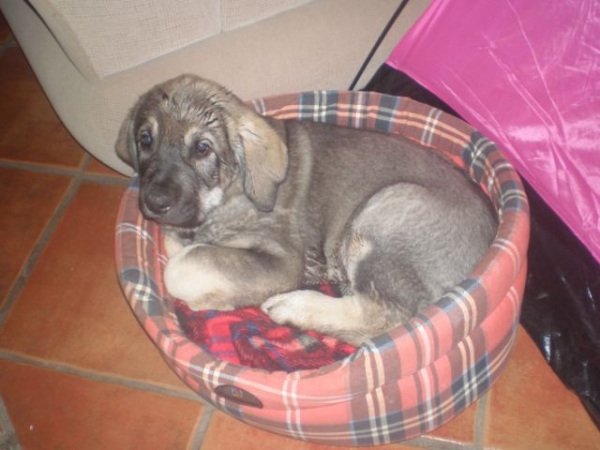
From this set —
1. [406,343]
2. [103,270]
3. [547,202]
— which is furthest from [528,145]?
[103,270]

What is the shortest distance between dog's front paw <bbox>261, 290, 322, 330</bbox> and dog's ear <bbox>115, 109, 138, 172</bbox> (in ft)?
2.36

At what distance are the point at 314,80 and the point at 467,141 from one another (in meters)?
0.74

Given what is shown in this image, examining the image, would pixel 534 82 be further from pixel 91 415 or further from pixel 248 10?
pixel 91 415

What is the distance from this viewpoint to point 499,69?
83.2 inches

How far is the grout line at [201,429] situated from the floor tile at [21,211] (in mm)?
1133

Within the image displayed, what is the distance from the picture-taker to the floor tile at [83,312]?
223 cm

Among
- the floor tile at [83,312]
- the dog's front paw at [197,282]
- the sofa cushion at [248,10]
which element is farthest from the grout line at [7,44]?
the dog's front paw at [197,282]

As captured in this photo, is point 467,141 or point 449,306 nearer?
point 449,306

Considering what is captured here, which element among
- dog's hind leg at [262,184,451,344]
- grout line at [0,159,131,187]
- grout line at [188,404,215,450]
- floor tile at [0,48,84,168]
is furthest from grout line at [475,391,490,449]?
floor tile at [0,48,84,168]

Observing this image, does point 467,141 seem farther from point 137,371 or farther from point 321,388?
point 137,371

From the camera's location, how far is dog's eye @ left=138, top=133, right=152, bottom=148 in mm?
1813

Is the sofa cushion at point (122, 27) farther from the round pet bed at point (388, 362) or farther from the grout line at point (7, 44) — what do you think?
the grout line at point (7, 44)

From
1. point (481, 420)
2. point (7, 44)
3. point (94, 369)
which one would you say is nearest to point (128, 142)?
point (94, 369)

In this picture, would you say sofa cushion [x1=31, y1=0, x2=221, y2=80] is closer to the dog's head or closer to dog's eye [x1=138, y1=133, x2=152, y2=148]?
the dog's head
